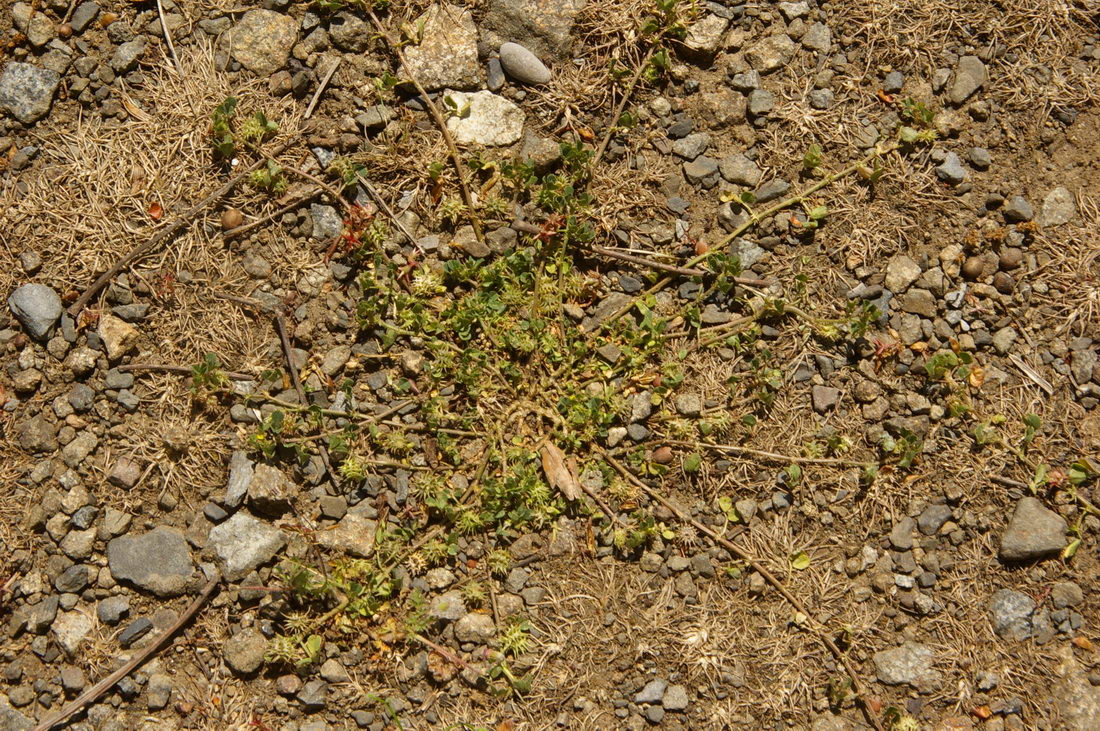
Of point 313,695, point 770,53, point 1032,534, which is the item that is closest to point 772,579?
point 1032,534

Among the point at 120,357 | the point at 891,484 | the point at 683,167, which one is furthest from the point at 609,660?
the point at 120,357

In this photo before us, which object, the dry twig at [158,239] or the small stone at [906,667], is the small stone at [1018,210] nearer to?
the small stone at [906,667]

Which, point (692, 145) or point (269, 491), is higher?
point (692, 145)

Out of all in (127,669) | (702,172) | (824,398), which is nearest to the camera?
(127,669)

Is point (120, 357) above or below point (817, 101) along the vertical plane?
below

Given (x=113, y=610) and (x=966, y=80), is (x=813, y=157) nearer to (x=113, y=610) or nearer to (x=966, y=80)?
(x=966, y=80)

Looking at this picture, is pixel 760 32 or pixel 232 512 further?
pixel 760 32

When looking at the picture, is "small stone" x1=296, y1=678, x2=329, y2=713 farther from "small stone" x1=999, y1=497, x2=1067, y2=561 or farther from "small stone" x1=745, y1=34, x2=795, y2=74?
"small stone" x1=745, y1=34, x2=795, y2=74

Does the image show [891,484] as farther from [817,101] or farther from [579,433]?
[817,101]
